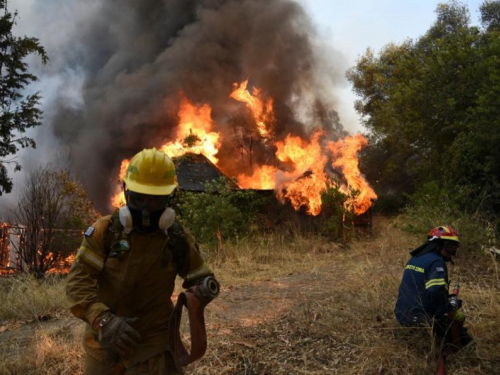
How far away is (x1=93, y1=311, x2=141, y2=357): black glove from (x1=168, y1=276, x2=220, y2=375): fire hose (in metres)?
0.35

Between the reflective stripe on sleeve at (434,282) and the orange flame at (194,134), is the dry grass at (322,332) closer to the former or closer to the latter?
the reflective stripe on sleeve at (434,282)

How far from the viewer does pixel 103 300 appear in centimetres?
271

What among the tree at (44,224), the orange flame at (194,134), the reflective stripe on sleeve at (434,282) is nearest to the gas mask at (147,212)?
the reflective stripe on sleeve at (434,282)

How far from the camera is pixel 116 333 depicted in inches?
94.0

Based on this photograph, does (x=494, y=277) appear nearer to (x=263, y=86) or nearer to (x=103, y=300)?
(x=103, y=300)

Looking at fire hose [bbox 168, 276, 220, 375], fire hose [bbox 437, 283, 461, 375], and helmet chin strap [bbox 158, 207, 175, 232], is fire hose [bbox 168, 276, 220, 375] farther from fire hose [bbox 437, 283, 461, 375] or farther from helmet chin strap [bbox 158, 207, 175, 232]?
fire hose [bbox 437, 283, 461, 375]

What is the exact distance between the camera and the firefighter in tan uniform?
2.57 m

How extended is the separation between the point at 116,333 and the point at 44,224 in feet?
31.8

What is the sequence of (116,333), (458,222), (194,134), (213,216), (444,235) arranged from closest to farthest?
A: 1. (116,333)
2. (444,235)
3. (458,222)
4. (213,216)
5. (194,134)

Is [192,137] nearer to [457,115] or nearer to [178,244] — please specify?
[457,115]

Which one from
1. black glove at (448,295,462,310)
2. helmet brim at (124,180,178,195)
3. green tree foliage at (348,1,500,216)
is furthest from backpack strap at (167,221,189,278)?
green tree foliage at (348,1,500,216)

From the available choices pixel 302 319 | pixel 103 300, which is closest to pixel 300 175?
pixel 302 319

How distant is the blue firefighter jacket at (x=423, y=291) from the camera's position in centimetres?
391

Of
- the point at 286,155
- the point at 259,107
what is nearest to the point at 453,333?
the point at 286,155
